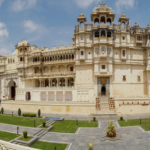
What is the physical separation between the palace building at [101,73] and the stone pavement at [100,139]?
11.1 metres

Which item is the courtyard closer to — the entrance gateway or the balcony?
the entrance gateway

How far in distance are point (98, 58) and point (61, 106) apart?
51.3ft

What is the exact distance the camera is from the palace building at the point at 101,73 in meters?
34.4

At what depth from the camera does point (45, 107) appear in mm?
35156

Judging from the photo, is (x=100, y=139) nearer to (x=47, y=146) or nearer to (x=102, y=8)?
(x=47, y=146)

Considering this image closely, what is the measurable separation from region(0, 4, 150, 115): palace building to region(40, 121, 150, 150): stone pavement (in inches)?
439

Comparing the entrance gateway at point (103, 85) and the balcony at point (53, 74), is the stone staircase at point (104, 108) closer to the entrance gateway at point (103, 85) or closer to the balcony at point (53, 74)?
the entrance gateway at point (103, 85)

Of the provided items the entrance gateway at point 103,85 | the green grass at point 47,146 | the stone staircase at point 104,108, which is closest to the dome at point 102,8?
the entrance gateway at point 103,85

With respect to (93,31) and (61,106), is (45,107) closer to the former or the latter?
(61,106)

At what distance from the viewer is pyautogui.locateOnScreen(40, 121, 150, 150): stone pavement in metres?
16.7

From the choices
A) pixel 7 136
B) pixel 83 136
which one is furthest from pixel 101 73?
pixel 7 136

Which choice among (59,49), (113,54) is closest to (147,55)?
(113,54)

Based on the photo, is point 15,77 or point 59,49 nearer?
point 59,49

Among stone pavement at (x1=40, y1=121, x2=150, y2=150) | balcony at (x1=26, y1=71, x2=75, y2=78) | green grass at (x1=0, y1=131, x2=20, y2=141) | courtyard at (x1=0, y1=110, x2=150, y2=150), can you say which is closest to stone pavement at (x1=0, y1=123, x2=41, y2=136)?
courtyard at (x1=0, y1=110, x2=150, y2=150)
